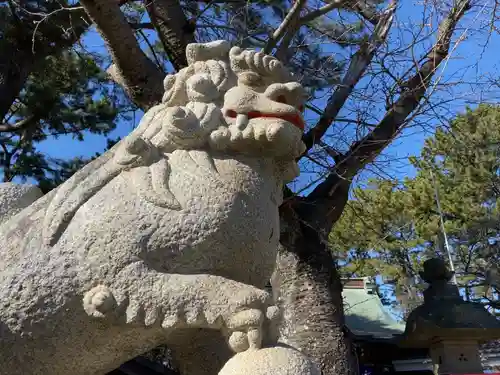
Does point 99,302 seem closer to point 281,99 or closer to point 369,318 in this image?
point 281,99

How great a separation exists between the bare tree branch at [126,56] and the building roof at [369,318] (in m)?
4.37

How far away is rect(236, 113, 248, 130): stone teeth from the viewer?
59.4 inches

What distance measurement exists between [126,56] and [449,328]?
339 cm

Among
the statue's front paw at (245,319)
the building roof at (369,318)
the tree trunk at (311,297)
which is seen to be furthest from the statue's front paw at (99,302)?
the building roof at (369,318)

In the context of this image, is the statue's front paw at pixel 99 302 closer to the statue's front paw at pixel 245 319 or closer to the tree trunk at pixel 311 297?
the statue's front paw at pixel 245 319

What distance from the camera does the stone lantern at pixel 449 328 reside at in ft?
14.6

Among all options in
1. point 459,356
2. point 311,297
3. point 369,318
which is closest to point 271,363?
point 311,297

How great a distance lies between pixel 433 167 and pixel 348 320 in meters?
6.09

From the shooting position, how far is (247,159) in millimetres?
1529

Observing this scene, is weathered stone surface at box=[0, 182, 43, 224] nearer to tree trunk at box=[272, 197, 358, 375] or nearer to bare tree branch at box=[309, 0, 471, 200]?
tree trunk at box=[272, 197, 358, 375]

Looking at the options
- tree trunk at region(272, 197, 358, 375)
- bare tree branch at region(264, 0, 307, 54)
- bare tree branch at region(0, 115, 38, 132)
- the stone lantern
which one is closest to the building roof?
the stone lantern

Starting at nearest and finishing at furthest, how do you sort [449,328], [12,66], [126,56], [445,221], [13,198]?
[13,198] < [126,56] < [449,328] < [12,66] < [445,221]

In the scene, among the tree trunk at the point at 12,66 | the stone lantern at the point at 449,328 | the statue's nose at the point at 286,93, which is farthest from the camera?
the tree trunk at the point at 12,66

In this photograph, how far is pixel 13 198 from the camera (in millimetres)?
1706
